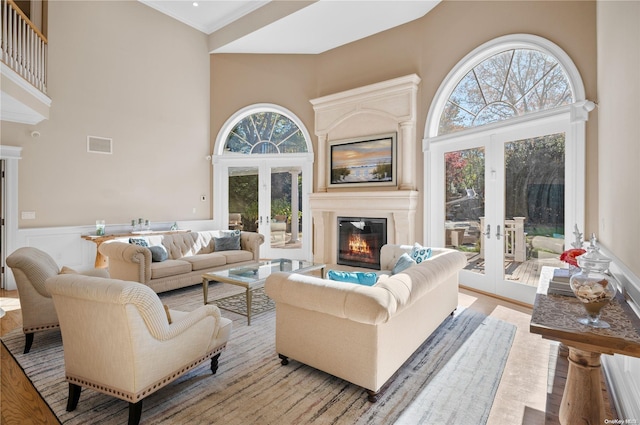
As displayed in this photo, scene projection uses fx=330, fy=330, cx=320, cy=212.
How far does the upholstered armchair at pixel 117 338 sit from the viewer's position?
1875 millimetres

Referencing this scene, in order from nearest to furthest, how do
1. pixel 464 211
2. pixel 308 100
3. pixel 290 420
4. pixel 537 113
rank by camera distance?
pixel 290 420, pixel 537 113, pixel 464 211, pixel 308 100

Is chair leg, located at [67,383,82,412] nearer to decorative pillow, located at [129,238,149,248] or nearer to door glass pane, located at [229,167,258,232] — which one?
decorative pillow, located at [129,238,149,248]

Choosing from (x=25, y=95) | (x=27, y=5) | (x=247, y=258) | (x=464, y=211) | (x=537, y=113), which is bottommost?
(x=247, y=258)

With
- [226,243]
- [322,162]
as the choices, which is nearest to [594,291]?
[226,243]

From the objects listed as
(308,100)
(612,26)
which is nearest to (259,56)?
(308,100)

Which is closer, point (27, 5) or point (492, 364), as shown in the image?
point (492, 364)

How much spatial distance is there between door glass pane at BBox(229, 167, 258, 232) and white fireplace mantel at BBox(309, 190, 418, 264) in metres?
1.59

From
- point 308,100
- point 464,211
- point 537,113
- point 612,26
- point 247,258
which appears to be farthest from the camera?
point 308,100

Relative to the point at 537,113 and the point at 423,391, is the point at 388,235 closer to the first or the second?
the point at 537,113

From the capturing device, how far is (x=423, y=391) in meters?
2.38

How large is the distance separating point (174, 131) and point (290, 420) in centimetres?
674

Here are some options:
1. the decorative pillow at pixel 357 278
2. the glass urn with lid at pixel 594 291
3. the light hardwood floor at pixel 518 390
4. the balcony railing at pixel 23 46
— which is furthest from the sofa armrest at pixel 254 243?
the glass urn with lid at pixel 594 291

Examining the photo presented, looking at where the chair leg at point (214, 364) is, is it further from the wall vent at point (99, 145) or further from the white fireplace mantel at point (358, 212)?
the wall vent at point (99, 145)

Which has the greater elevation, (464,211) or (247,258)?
(464,211)
